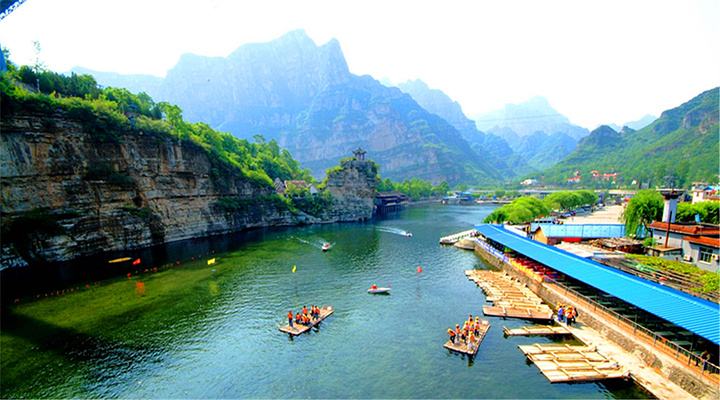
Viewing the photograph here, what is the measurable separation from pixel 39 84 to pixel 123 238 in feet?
125

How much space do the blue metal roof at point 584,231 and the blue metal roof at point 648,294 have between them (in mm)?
13257

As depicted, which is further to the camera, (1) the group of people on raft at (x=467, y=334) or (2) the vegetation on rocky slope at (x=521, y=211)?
(2) the vegetation on rocky slope at (x=521, y=211)

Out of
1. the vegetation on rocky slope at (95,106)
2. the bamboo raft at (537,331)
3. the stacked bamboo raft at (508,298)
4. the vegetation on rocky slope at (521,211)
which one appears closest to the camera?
the bamboo raft at (537,331)

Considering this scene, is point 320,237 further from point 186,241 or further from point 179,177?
point 179,177

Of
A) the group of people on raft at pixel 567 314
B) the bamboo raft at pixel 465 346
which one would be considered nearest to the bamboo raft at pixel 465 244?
the group of people on raft at pixel 567 314

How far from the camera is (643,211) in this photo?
175 feet

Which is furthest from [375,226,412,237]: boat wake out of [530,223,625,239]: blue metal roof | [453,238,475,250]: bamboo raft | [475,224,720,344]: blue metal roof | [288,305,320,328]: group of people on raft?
[288,305,320,328]: group of people on raft

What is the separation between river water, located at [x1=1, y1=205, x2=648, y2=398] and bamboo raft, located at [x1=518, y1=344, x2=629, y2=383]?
0.63 metres

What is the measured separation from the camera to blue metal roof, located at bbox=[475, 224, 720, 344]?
23.9m

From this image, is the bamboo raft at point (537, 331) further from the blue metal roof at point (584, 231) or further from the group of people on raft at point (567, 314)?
the blue metal roof at point (584, 231)

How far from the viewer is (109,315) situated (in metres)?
37.8

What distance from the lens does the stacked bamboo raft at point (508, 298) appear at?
36.7 m

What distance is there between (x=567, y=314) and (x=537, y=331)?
3.56 meters

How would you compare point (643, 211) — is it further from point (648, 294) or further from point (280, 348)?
point (280, 348)
